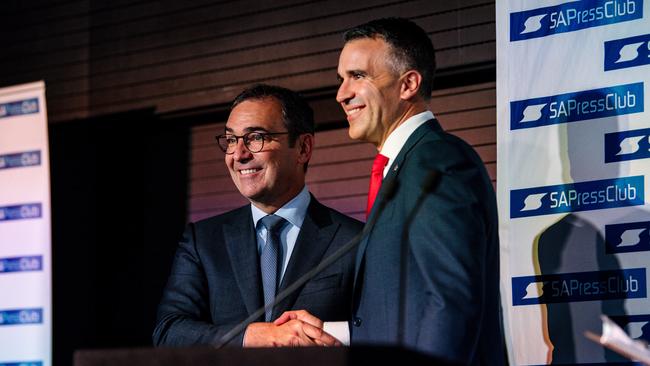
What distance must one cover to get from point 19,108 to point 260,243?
1.99 meters

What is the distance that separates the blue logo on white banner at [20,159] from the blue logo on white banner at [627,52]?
9.17 ft

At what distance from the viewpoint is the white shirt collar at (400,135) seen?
3123 millimetres

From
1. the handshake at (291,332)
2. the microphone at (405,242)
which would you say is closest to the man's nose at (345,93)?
the microphone at (405,242)

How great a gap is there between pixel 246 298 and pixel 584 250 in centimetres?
117

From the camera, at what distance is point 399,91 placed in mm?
3221

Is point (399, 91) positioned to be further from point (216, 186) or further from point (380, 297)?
point (216, 186)

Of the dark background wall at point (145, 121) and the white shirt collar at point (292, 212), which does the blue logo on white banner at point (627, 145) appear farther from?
the dark background wall at point (145, 121)

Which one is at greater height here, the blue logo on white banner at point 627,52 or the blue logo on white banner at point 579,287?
the blue logo on white banner at point 627,52

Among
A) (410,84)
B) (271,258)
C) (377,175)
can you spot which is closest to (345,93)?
(410,84)

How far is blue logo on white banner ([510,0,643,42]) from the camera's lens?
139 inches

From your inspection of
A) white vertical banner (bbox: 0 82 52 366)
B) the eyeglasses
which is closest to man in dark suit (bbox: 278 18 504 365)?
the eyeglasses

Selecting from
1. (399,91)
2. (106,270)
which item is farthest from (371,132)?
(106,270)

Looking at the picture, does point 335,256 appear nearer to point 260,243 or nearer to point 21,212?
point 260,243

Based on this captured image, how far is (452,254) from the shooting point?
8.88ft
